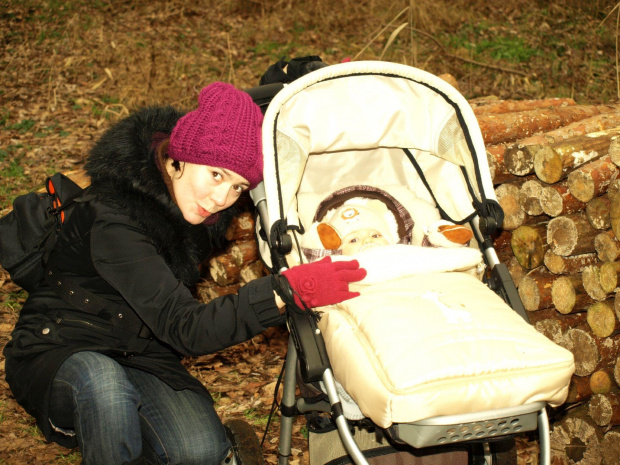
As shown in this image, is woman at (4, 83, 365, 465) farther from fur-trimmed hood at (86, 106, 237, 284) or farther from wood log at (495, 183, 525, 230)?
wood log at (495, 183, 525, 230)

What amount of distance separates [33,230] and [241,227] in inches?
81.0

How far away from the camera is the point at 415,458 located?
2.77 meters

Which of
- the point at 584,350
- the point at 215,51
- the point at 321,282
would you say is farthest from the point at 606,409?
the point at 215,51

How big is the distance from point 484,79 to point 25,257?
25.0 feet

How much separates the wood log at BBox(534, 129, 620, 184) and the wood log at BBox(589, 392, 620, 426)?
1333 millimetres

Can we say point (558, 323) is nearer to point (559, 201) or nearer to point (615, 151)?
point (559, 201)

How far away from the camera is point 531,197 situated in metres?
3.71

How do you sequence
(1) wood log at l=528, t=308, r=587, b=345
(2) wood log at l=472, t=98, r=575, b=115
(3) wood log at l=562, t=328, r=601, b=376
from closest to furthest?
(3) wood log at l=562, t=328, r=601, b=376, (1) wood log at l=528, t=308, r=587, b=345, (2) wood log at l=472, t=98, r=575, b=115

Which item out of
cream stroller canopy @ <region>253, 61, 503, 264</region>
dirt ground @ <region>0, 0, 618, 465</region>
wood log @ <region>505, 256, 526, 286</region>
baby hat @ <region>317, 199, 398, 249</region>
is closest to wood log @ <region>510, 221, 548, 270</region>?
wood log @ <region>505, 256, 526, 286</region>

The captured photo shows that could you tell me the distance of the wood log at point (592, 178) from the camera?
3408mm

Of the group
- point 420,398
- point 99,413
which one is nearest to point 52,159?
point 99,413

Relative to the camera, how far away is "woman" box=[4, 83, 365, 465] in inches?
90.0

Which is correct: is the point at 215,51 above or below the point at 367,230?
above

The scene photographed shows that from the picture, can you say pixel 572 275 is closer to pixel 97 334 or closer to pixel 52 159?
pixel 97 334
